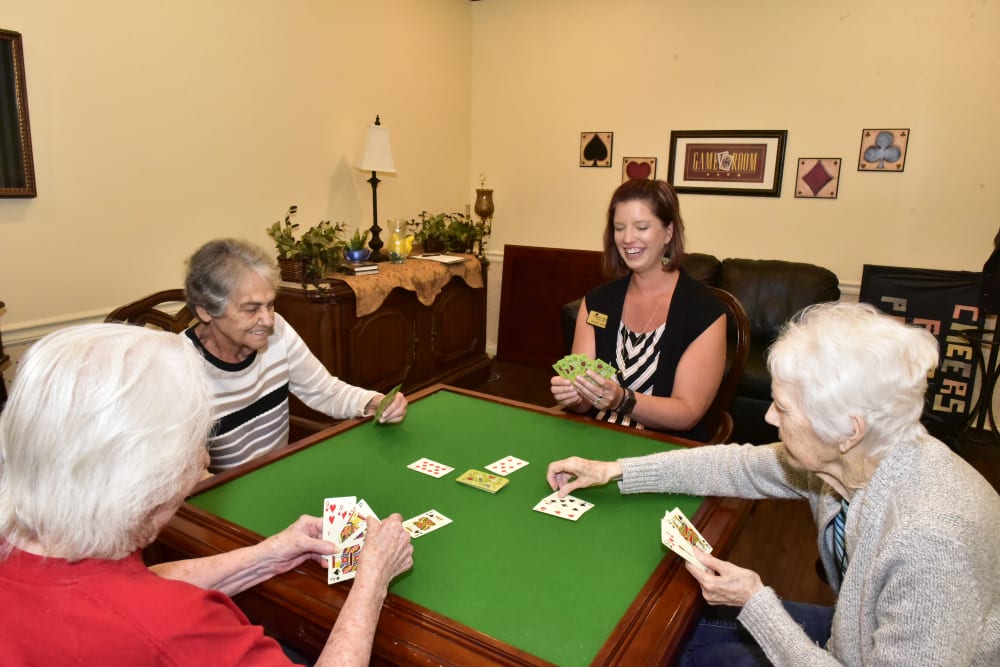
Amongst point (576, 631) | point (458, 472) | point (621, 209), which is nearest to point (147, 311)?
point (458, 472)

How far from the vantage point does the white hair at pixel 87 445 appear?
2.60ft

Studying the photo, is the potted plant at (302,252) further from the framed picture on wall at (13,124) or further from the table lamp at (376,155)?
the framed picture on wall at (13,124)

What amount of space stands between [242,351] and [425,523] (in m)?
0.91

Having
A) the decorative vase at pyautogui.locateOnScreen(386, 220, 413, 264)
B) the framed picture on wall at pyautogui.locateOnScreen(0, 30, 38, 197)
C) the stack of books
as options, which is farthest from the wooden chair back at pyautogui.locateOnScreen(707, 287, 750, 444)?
the framed picture on wall at pyautogui.locateOnScreen(0, 30, 38, 197)

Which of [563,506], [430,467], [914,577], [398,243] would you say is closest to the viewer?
[914,577]

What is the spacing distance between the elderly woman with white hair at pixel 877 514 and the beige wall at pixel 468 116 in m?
2.90

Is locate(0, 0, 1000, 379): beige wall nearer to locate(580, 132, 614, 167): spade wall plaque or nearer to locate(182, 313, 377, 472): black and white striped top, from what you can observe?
locate(580, 132, 614, 167): spade wall plaque

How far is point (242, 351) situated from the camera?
190 cm

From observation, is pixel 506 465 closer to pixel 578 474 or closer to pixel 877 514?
pixel 578 474

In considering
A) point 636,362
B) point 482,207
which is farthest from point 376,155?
point 636,362

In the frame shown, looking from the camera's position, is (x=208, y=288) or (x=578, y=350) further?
(x=578, y=350)

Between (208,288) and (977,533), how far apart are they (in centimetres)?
179

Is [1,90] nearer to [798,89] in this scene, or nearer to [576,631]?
[576,631]

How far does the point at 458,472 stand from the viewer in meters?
1.57
